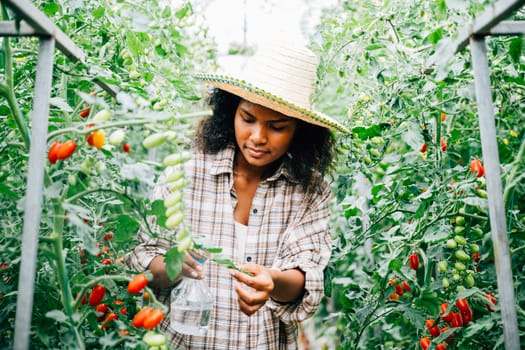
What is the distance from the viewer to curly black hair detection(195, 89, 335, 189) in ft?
5.76

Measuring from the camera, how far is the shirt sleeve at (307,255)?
1.56 meters

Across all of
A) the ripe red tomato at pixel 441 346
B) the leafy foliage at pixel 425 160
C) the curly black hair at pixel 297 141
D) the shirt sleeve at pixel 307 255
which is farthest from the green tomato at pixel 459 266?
the curly black hair at pixel 297 141

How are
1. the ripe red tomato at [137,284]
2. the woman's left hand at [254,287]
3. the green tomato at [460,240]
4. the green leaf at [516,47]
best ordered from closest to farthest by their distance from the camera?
the ripe red tomato at [137,284]
the green leaf at [516,47]
the woman's left hand at [254,287]
the green tomato at [460,240]

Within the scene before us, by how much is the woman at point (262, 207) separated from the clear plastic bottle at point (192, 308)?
3.4 inches

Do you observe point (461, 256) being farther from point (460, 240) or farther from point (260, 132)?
point (260, 132)

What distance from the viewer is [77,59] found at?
3.91 ft

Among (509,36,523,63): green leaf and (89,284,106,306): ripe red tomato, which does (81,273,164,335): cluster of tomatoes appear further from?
(509,36,523,63): green leaf

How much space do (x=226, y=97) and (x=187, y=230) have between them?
3.13ft

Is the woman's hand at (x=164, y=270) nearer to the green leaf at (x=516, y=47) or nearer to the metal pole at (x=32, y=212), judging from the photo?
the metal pole at (x=32, y=212)

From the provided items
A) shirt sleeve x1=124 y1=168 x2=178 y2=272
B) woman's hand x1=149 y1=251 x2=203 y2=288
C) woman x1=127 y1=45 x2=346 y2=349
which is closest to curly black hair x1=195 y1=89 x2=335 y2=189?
woman x1=127 y1=45 x2=346 y2=349

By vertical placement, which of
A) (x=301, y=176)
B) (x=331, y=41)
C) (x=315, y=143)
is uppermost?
(x=331, y=41)

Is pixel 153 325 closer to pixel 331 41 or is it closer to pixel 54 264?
pixel 54 264

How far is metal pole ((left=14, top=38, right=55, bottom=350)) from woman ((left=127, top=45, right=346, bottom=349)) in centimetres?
56

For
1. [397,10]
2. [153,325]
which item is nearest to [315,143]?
[397,10]
